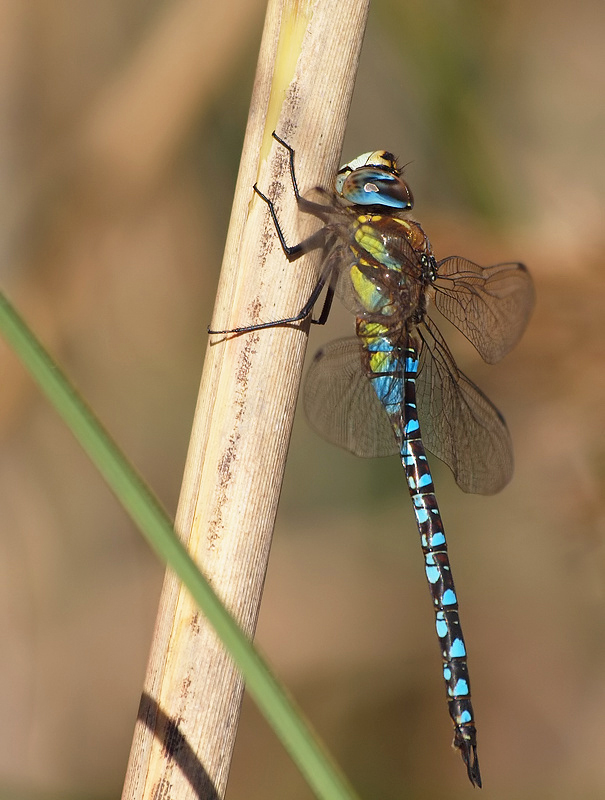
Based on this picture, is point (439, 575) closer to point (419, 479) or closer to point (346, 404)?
point (419, 479)

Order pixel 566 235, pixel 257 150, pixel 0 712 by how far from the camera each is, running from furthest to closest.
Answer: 1. pixel 566 235
2. pixel 0 712
3. pixel 257 150

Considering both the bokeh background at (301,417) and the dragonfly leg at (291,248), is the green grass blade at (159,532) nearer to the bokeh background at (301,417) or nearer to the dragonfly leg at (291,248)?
the dragonfly leg at (291,248)

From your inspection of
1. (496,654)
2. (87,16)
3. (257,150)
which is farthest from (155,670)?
(87,16)

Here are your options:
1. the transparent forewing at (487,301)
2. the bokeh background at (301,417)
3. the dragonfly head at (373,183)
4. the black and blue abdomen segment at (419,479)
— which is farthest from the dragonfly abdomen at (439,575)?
the bokeh background at (301,417)

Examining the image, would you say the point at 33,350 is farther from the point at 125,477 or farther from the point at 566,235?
the point at 566,235

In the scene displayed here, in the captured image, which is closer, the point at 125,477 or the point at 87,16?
the point at 125,477

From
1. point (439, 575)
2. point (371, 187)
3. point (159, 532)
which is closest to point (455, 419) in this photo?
point (439, 575)
